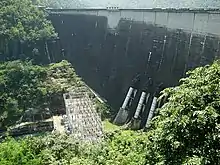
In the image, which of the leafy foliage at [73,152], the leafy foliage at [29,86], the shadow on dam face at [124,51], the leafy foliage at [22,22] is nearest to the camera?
the leafy foliage at [73,152]

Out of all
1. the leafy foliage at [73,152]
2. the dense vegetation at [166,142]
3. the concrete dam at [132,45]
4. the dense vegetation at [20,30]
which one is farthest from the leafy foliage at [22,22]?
the leafy foliage at [73,152]

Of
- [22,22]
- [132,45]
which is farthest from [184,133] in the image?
[22,22]

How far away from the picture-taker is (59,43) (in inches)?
1551

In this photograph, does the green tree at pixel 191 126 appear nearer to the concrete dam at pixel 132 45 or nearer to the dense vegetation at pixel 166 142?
the dense vegetation at pixel 166 142

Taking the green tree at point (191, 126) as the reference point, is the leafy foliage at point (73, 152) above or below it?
below

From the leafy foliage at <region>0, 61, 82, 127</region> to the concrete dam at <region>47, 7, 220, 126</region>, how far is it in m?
3.45

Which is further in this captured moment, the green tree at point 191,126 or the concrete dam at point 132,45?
the concrete dam at point 132,45

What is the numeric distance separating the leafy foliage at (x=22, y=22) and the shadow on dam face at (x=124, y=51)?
127 inches

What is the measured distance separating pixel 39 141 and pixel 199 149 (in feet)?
19.8

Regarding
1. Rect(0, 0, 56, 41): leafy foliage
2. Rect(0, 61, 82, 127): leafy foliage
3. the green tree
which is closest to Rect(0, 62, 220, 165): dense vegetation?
the green tree

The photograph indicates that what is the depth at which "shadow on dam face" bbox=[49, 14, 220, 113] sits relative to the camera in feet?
78.0

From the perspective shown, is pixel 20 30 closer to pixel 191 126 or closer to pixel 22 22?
pixel 22 22

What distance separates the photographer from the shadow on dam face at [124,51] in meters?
23.8

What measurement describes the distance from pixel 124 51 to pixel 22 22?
1078cm
